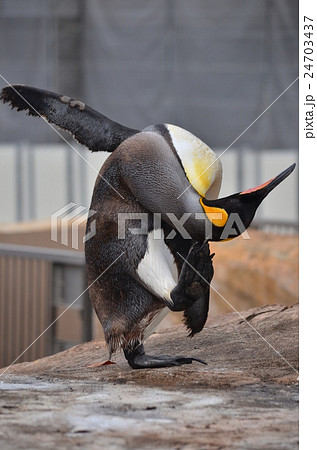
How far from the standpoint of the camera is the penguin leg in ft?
5.15

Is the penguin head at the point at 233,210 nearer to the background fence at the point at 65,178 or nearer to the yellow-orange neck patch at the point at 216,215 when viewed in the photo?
the yellow-orange neck patch at the point at 216,215

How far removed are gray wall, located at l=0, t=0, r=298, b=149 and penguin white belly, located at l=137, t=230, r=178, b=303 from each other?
2161 millimetres

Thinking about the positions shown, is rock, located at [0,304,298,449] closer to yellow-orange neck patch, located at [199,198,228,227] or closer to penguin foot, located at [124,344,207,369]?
penguin foot, located at [124,344,207,369]

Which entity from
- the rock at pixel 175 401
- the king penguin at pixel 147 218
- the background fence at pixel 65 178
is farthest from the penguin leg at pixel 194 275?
the background fence at pixel 65 178

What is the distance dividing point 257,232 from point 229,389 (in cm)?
Result: 251

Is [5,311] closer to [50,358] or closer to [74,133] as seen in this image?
[50,358]

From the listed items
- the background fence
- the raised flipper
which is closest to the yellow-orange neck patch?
the raised flipper

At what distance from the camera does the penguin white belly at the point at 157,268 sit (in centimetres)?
164

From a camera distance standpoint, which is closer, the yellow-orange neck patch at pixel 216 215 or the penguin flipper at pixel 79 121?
the yellow-orange neck patch at pixel 216 215

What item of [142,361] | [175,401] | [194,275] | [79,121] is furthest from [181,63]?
[175,401]

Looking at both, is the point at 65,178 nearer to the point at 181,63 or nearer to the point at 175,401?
the point at 181,63

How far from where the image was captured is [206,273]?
5.21 ft
